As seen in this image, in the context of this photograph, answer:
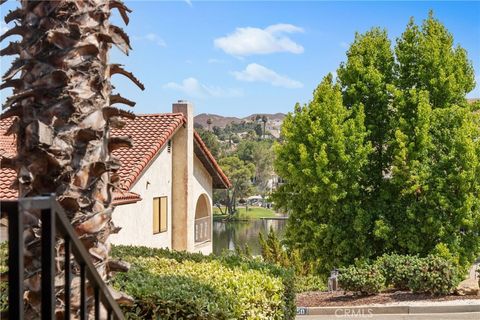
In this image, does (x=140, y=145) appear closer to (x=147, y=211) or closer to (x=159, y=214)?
(x=147, y=211)

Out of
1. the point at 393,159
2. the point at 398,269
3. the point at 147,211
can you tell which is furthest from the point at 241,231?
the point at 398,269

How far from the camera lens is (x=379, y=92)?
24.5 m

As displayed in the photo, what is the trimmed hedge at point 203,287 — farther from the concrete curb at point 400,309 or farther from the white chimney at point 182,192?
the white chimney at point 182,192

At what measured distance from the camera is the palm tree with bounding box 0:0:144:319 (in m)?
3.83

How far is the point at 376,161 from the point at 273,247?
5861 millimetres

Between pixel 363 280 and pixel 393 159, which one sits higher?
pixel 393 159

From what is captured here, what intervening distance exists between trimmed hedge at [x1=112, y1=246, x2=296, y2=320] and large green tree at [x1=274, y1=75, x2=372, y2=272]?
41.8 ft

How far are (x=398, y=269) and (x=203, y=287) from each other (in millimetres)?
10412

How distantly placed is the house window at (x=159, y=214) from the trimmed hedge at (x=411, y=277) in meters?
6.07

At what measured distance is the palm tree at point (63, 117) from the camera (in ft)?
12.6

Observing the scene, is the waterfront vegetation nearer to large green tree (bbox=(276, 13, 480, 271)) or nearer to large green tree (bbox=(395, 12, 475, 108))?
large green tree (bbox=(276, 13, 480, 271))

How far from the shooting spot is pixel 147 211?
18.3 m

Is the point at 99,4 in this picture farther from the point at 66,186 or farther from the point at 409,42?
the point at 409,42

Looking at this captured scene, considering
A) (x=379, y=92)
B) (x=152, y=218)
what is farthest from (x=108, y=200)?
(x=379, y=92)
